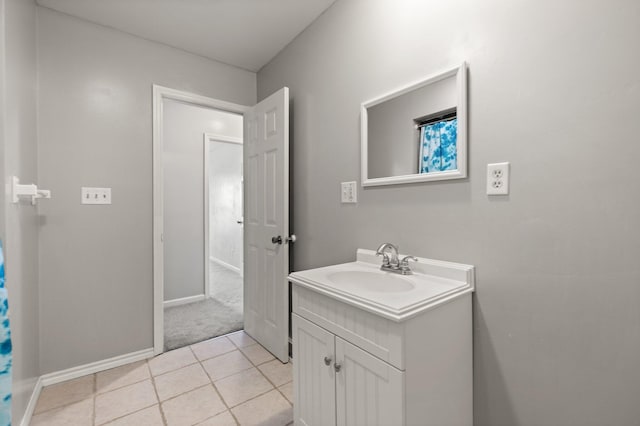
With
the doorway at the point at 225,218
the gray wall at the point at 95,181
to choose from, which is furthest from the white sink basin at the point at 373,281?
the doorway at the point at 225,218

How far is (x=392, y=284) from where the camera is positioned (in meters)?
1.37

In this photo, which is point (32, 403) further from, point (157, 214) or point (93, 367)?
point (157, 214)

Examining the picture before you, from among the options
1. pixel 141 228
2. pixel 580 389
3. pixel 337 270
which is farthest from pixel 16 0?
pixel 580 389

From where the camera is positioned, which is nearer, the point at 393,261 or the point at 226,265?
the point at 393,261

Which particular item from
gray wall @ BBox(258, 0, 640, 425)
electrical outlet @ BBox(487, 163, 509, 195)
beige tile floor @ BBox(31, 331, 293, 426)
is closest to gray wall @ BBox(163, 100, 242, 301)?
beige tile floor @ BBox(31, 331, 293, 426)

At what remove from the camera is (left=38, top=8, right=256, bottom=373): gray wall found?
1.91 metres

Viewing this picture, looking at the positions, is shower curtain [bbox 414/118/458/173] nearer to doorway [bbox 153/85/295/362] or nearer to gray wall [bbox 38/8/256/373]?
doorway [bbox 153/85/295/362]

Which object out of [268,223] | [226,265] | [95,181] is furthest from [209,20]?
[226,265]

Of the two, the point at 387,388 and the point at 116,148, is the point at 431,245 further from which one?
the point at 116,148

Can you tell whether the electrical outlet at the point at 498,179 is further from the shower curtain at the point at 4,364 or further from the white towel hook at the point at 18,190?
the white towel hook at the point at 18,190

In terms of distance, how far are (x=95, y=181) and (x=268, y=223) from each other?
4.06 feet

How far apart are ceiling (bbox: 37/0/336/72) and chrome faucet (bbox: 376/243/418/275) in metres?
1.59

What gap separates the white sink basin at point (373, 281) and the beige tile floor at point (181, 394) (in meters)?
0.82

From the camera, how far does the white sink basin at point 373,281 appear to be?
134 centimetres
